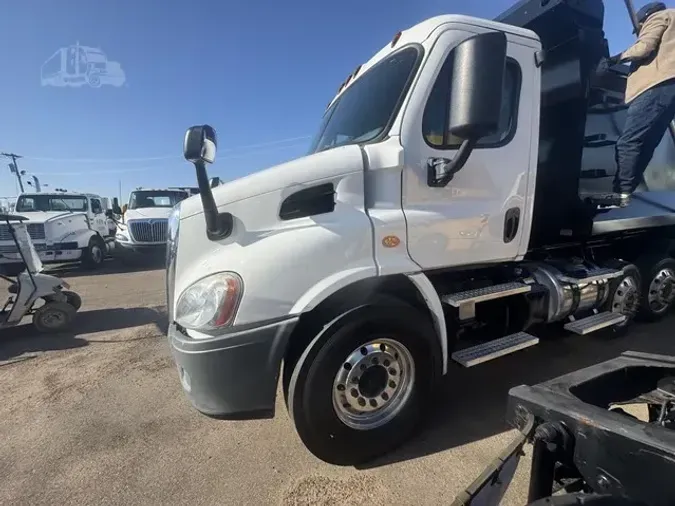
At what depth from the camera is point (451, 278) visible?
10.3ft

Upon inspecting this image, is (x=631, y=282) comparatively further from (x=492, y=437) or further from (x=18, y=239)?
(x=18, y=239)

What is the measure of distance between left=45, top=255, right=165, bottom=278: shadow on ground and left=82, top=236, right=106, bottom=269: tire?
18 cm

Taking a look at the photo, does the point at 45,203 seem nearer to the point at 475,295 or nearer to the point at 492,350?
the point at 475,295

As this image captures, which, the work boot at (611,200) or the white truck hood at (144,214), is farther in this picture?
the white truck hood at (144,214)

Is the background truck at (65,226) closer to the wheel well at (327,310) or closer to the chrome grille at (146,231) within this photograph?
the chrome grille at (146,231)

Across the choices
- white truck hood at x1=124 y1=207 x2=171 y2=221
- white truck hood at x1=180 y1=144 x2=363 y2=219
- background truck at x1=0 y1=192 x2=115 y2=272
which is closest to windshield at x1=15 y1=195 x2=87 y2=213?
background truck at x1=0 y1=192 x2=115 y2=272

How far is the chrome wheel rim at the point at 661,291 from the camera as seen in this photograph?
461cm

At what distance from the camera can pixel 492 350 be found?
2.94 m

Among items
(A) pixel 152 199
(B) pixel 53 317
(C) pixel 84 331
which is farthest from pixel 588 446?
(A) pixel 152 199

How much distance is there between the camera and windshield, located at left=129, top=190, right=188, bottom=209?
1409 centimetres

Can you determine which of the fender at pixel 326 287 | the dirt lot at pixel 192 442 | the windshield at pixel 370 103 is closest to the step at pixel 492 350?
the dirt lot at pixel 192 442

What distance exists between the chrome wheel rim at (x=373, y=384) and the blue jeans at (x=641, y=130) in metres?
3.13

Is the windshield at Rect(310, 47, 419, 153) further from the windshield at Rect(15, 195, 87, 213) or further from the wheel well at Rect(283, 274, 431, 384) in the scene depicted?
the windshield at Rect(15, 195, 87, 213)

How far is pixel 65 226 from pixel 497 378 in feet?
43.4
